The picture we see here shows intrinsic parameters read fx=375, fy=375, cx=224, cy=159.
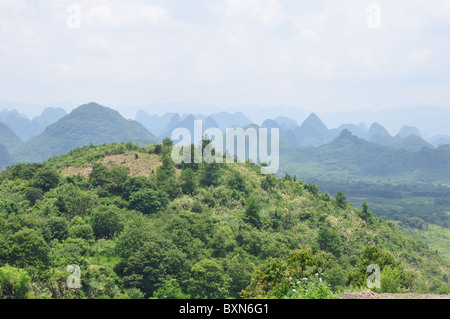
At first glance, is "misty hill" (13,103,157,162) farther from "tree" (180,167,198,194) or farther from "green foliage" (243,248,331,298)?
"green foliage" (243,248,331,298)

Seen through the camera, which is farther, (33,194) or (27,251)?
(33,194)

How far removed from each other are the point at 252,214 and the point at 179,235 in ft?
27.2

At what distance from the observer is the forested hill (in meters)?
14.9

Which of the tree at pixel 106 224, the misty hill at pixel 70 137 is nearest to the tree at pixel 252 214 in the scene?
the tree at pixel 106 224

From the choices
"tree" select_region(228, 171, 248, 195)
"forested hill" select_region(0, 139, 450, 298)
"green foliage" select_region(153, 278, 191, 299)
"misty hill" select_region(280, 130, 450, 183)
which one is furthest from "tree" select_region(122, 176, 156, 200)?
"misty hill" select_region(280, 130, 450, 183)

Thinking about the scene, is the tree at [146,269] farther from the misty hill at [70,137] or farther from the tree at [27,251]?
the misty hill at [70,137]

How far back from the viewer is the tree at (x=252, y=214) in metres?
27.4

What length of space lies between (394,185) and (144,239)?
148 meters

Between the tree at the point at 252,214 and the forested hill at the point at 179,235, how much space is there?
0.29 feet

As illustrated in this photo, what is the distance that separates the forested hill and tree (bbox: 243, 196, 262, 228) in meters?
0.09

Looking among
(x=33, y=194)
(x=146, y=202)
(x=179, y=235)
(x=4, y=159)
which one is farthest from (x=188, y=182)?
(x=4, y=159)

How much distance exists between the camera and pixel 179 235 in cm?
2069

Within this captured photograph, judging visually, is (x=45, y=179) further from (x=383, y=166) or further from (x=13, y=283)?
(x=383, y=166)
